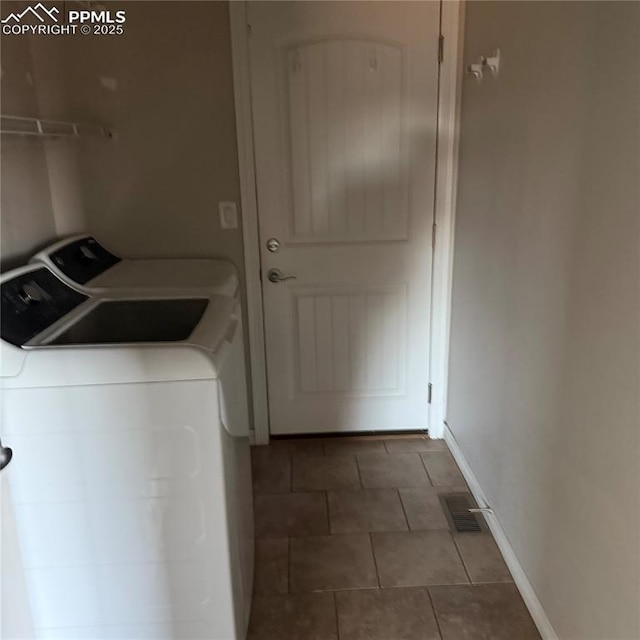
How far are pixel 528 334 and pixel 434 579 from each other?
3.02ft

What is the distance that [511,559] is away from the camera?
2057mm

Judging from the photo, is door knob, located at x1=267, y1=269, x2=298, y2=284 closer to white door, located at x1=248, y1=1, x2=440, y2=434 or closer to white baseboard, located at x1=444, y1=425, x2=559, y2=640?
white door, located at x1=248, y1=1, x2=440, y2=434

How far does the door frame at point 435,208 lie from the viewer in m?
2.52

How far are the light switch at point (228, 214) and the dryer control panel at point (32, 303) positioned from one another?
91cm

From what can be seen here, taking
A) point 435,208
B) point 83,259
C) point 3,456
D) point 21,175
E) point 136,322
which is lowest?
point 3,456

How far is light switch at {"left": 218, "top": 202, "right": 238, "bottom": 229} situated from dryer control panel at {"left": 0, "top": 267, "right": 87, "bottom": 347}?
911mm

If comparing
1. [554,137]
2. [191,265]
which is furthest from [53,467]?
[554,137]

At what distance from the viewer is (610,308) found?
4.43ft

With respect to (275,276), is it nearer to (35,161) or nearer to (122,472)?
(35,161)

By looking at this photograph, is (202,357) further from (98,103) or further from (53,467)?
(98,103)

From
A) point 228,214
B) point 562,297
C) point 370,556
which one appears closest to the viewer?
point 562,297

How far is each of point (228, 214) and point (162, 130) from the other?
1.50 feet

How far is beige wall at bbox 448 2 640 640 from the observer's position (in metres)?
1.30

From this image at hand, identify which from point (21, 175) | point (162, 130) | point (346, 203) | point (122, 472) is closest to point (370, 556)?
point (122, 472)
